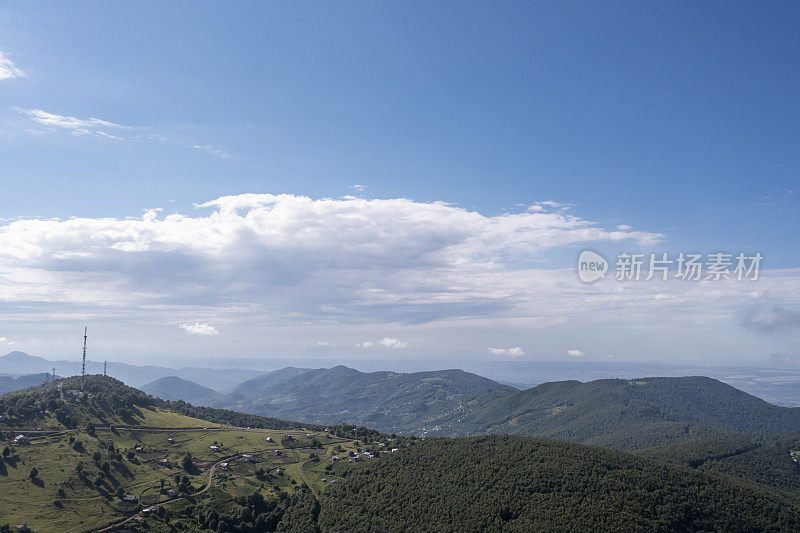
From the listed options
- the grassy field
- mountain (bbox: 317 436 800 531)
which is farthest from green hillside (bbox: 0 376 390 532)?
mountain (bbox: 317 436 800 531)

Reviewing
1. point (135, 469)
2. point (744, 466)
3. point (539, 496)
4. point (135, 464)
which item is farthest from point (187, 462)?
point (744, 466)

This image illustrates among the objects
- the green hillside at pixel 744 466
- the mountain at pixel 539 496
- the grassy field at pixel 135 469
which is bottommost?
the green hillside at pixel 744 466

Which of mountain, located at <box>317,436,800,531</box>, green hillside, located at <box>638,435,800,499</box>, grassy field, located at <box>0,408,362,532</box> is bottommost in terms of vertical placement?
green hillside, located at <box>638,435,800,499</box>

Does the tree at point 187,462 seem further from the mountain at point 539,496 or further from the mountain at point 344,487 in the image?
the mountain at point 539,496

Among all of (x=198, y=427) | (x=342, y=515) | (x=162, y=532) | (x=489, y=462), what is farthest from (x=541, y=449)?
(x=198, y=427)

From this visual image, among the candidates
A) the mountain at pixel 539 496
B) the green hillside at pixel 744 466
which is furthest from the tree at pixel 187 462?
the green hillside at pixel 744 466

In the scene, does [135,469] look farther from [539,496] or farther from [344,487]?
[539,496]

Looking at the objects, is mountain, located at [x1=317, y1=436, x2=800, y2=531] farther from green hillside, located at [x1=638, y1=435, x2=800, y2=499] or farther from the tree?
green hillside, located at [x1=638, y1=435, x2=800, y2=499]
